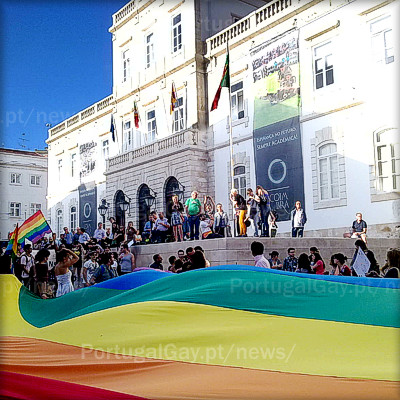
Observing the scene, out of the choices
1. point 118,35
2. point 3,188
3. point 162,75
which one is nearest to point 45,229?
point 162,75

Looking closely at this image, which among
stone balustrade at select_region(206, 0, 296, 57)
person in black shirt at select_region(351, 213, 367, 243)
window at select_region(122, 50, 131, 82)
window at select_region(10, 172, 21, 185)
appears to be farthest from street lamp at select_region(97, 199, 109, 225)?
window at select_region(10, 172, 21, 185)

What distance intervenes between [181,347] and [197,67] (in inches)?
726

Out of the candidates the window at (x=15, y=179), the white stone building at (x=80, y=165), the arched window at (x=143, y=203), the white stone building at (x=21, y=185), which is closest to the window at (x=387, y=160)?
the arched window at (x=143, y=203)

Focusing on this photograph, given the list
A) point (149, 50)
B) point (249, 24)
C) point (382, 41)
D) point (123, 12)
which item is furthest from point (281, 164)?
point (123, 12)

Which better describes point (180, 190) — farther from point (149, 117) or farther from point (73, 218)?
point (73, 218)

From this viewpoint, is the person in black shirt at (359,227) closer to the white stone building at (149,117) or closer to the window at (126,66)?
the white stone building at (149,117)

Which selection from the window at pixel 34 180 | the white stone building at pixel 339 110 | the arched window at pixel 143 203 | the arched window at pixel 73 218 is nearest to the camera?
the white stone building at pixel 339 110

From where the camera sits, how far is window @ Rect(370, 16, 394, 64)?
13.6m

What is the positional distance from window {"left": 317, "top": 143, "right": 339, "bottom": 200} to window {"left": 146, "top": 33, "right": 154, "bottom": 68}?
36.0ft

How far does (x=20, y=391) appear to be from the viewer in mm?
2895

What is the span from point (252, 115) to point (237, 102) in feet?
4.67

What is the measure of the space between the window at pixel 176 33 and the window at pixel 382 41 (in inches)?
379

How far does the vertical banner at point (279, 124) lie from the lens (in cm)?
1608

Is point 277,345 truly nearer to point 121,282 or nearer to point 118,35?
point 121,282
